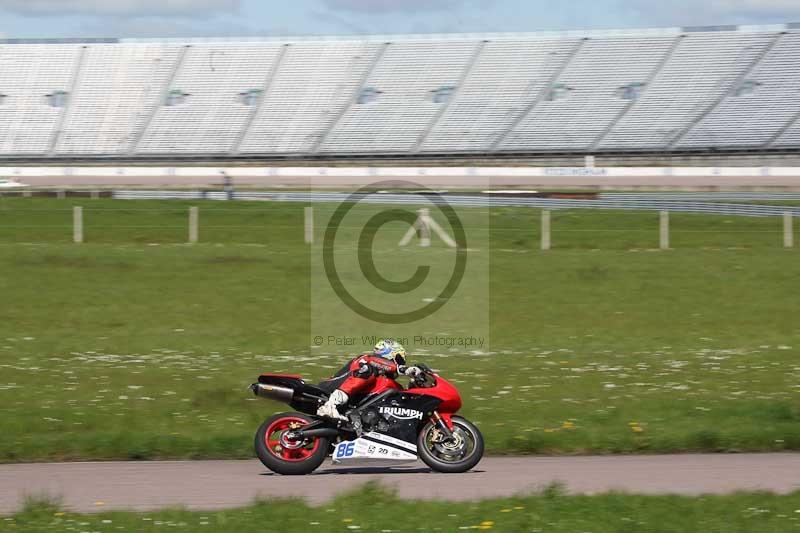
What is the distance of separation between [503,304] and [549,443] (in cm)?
985

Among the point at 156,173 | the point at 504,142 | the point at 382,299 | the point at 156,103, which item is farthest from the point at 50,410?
the point at 156,103

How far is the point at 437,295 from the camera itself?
885 inches

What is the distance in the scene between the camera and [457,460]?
33.8 ft

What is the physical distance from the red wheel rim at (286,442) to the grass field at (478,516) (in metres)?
1.72

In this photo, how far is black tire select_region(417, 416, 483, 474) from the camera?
33.6 feet

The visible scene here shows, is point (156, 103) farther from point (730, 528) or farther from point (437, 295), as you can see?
point (730, 528)

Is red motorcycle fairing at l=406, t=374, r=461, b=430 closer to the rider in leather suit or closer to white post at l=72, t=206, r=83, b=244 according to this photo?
the rider in leather suit

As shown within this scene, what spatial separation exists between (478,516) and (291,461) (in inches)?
104

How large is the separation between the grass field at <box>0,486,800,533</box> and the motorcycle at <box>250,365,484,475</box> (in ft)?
5.27

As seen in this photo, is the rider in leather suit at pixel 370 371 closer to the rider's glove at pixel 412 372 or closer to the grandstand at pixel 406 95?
the rider's glove at pixel 412 372

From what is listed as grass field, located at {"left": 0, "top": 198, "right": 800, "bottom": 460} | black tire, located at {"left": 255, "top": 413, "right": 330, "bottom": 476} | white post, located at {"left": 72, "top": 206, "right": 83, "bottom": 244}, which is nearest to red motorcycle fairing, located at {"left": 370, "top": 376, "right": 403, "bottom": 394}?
black tire, located at {"left": 255, "top": 413, "right": 330, "bottom": 476}

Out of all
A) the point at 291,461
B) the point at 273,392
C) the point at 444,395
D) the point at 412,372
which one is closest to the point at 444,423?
the point at 444,395

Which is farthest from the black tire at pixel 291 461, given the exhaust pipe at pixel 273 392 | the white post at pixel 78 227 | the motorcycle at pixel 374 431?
the white post at pixel 78 227

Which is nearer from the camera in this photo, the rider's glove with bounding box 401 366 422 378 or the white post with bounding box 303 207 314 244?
the rider's glove with bounding box 401 366 422 378
